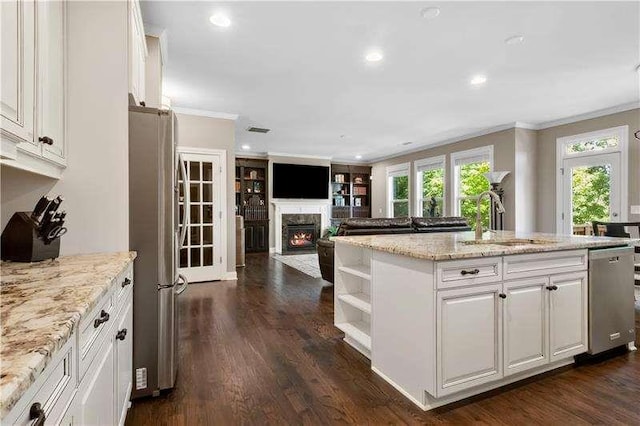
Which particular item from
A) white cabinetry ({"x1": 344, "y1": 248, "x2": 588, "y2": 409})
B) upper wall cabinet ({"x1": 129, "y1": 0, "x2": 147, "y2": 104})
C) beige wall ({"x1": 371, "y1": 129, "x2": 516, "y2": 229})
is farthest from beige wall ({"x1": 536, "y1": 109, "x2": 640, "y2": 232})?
upper wall cabinet ({"x1": 129, "y1": 0, "x2": 147, "y2": 104})

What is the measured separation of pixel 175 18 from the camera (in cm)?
265

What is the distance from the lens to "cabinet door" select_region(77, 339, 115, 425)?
98cm

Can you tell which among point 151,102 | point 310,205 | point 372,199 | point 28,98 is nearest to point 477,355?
point 28,98

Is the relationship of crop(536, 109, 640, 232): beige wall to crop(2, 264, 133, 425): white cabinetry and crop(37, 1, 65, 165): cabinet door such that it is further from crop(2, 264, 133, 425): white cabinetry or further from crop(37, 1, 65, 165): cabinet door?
crop(37, 1, 65, 165): cabinet door


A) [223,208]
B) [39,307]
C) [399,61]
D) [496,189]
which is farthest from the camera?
[496,189]

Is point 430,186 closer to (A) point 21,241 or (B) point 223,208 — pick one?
(B) point 223,208

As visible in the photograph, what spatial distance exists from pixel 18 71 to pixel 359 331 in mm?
2590

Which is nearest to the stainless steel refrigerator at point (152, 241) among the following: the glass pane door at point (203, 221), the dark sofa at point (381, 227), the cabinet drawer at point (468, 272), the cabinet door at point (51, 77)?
the cabinet door at point (51, 77)

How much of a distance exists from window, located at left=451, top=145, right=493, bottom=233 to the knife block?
264 inches

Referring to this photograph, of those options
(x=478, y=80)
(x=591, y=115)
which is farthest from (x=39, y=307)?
(x=591, y=115)

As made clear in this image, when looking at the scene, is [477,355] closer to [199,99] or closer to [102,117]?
[102,117]

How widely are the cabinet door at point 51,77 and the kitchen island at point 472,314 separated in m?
1.90

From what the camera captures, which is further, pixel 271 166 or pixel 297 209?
pixel 297 209

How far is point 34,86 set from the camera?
1.41m
